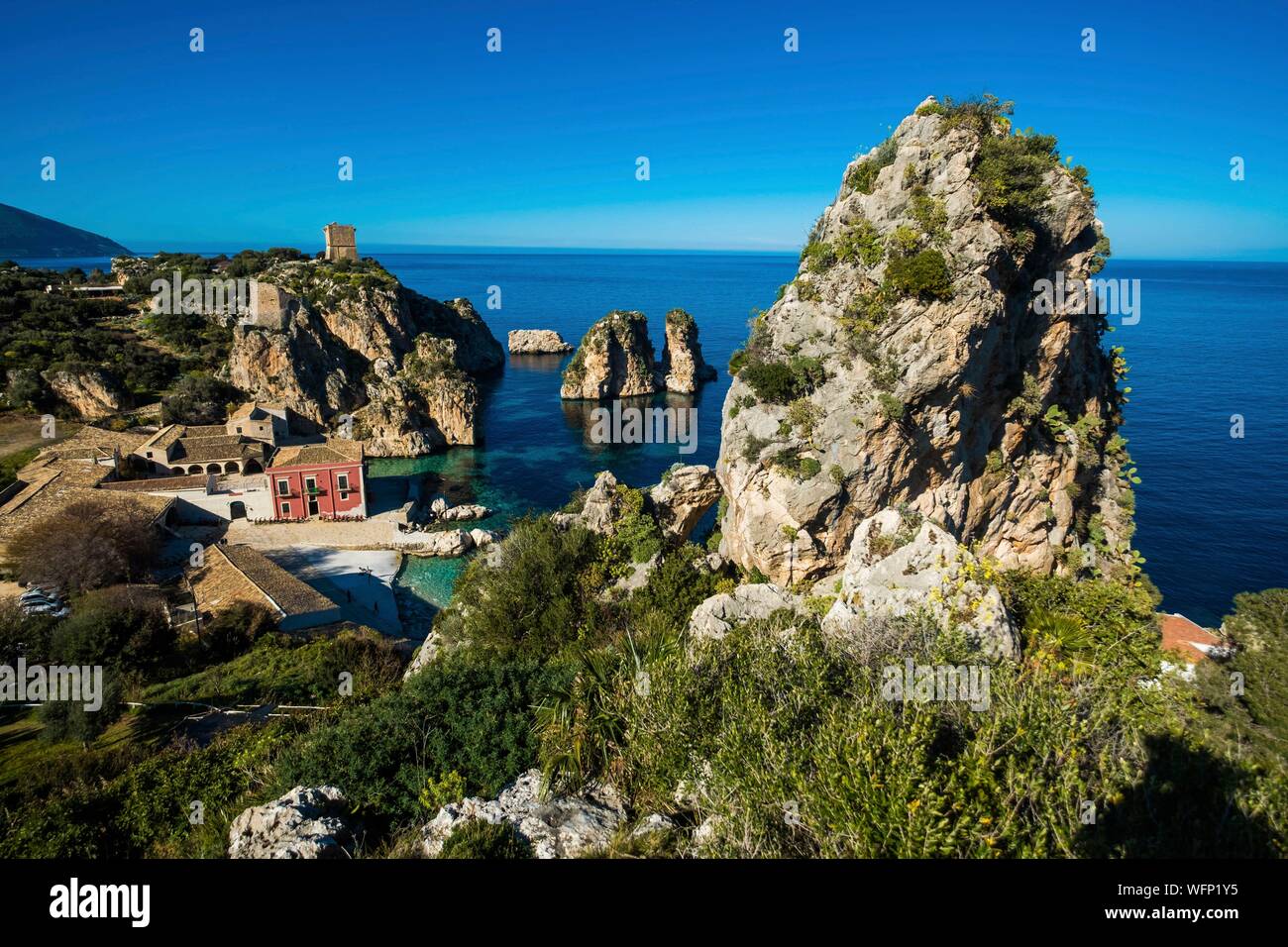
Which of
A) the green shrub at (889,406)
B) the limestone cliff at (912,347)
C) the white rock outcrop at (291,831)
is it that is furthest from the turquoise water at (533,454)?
the green shrub at (889,406)

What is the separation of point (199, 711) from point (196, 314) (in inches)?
2691

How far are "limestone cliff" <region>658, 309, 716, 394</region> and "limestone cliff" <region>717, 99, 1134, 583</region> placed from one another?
58.7m

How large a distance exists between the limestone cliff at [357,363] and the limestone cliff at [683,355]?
27.5 metres

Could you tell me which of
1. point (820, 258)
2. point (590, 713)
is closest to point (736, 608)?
point (590, 713)

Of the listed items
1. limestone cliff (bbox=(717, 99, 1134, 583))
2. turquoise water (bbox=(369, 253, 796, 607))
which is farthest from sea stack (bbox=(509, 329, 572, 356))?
limestone cliff (bbox=(717, 99, 1134, 583))

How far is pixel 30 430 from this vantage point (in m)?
46.8

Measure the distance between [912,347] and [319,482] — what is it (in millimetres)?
35039

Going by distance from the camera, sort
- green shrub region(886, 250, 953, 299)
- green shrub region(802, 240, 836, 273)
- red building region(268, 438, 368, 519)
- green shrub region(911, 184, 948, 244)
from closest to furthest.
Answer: green shrub region(886, 250, 953, 299), green shrub region(911, 184, 948, 244), green shrub region(802, 240, 836, 273), red building region(268, 438, 368, 519)

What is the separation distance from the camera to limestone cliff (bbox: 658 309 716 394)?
7750 cm

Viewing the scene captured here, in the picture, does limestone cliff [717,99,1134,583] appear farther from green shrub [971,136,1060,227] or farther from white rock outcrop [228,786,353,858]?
white rock outcrop [228,786,353,858]

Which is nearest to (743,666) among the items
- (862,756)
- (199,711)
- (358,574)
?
(862,756)

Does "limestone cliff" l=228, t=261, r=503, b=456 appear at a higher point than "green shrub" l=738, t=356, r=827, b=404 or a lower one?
higher

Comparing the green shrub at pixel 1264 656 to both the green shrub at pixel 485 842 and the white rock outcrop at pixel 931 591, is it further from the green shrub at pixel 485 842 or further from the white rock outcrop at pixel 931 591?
the green shrub at pixel 485 842

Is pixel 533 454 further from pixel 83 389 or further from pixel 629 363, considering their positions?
pixel 83 389
